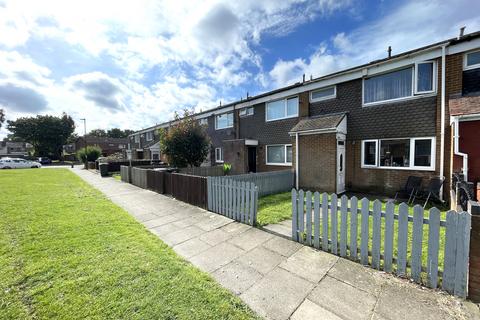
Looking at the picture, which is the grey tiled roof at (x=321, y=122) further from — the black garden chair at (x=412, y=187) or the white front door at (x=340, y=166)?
the black garden chair at (x=412, y=187)

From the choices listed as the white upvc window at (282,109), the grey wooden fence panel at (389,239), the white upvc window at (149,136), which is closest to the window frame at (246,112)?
the white upvc window at (282,109)

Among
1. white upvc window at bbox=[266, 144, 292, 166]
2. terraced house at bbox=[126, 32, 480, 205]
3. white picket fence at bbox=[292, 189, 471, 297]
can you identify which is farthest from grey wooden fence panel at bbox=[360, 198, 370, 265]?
white upvc window at bbox=[266, 144, 292, 166]

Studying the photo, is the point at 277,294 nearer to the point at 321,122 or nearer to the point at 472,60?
the point at 321,122

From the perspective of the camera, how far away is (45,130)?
4991cm

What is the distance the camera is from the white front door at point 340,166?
9.80 meters

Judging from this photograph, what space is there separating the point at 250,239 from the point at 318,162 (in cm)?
661

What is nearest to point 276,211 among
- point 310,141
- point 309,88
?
A: point 310,141

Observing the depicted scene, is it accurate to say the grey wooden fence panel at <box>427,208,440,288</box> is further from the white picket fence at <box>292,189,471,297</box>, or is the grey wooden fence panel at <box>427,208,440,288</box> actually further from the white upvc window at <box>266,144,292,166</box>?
the white upvc window at <box>266,144,292,166</box>

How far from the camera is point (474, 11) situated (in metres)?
7.04

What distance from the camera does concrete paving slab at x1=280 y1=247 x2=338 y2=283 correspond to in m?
3.32

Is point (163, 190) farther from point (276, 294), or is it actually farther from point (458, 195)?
point (458, 195)

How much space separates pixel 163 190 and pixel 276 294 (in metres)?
8.25

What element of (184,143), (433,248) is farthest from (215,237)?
(184,143)

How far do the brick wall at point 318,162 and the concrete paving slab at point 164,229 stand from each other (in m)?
7.12
